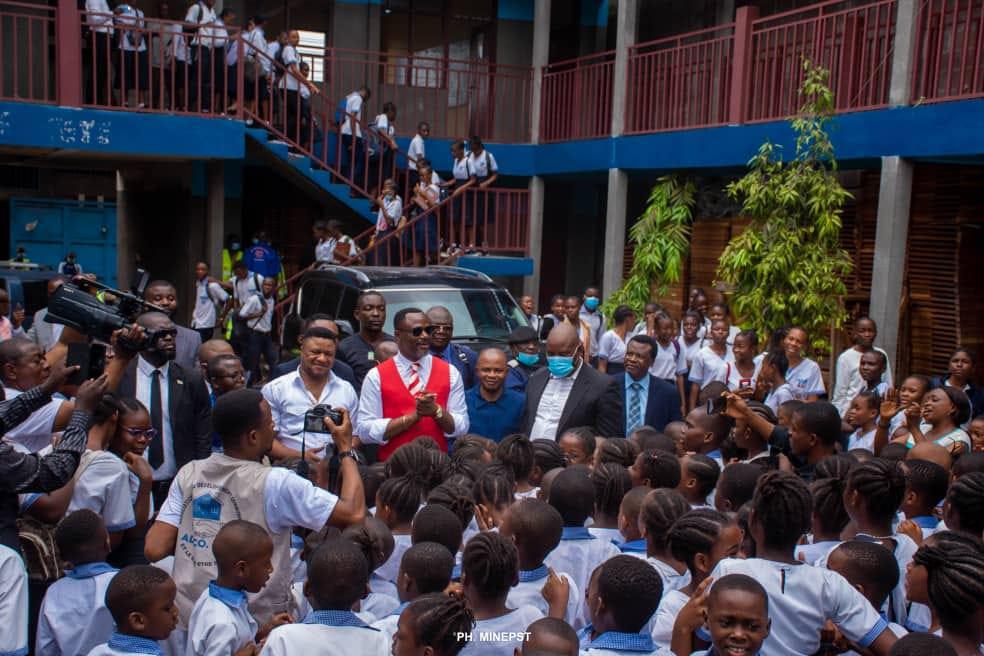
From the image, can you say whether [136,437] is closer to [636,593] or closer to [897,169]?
[636,593]

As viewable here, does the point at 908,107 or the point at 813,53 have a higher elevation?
the point at 813,53

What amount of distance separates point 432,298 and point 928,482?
19.0 ft

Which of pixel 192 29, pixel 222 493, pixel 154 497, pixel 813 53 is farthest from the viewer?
pixel 192 29

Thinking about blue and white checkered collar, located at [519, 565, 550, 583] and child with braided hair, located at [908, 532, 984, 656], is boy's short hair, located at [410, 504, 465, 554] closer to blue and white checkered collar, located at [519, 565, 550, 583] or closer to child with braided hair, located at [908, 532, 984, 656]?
blue and white checkered collar, located at [519, 565, 550, 583]

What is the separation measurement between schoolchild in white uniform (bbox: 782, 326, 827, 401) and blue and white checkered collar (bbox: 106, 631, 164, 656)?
5.66 m

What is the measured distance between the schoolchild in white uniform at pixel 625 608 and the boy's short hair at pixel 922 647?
0.69 m

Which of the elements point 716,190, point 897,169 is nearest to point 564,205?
point 716,190

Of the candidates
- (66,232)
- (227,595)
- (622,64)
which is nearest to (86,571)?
(227,595)

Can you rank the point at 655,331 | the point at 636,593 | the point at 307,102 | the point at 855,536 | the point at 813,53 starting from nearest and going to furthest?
the point at 636,593, the point at 855,536, the point at 655,331, the point at 813,53, the point at 307,102

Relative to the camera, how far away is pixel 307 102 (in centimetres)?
1548

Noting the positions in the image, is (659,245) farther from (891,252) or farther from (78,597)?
(78,597)

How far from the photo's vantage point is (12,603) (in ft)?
11.7

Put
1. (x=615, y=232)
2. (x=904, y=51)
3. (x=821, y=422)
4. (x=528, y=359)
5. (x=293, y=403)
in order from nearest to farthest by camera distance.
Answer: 1. (x=821, y=422)
2. (x=293, y=403)
3. (x=528, y=359)
4. (x=904, y=51)
5. (x=615, y=232)

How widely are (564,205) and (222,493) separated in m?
16.8
